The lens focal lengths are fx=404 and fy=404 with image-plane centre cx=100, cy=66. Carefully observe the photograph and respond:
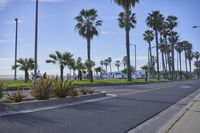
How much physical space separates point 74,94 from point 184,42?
141 metres

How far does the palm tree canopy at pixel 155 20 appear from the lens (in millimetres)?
99312

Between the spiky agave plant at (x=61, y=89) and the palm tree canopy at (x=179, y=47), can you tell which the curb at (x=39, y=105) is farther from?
the palm tree canopy at (x=179, y=47)

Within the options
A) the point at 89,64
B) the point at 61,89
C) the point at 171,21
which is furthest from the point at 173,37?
the point at 61,89

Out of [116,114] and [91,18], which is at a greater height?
[91,18]

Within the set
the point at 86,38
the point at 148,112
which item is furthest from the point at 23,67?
the point at 148,112

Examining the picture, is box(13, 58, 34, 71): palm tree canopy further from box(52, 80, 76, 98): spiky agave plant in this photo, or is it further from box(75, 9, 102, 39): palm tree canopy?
box(52, 80, 76, 98): spiky agave plant

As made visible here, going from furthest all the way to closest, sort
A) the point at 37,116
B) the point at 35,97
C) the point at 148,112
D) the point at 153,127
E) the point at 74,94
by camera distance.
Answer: the point at 74,94
the point at 35,97
the point at 148,112
the point at 37,116
the point at 153,127

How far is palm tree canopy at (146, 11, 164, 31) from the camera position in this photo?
3910 inches

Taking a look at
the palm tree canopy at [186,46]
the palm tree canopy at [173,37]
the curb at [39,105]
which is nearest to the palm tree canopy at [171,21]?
the palm tree canopy at [173,37]

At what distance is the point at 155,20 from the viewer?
3920 inches

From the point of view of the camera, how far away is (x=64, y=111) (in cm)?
1596

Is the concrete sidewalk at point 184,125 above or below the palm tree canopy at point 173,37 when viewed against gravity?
below

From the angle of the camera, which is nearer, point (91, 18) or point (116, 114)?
point (116, 114)

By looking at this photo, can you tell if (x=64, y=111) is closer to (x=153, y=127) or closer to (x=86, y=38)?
(x=153, y=127)
